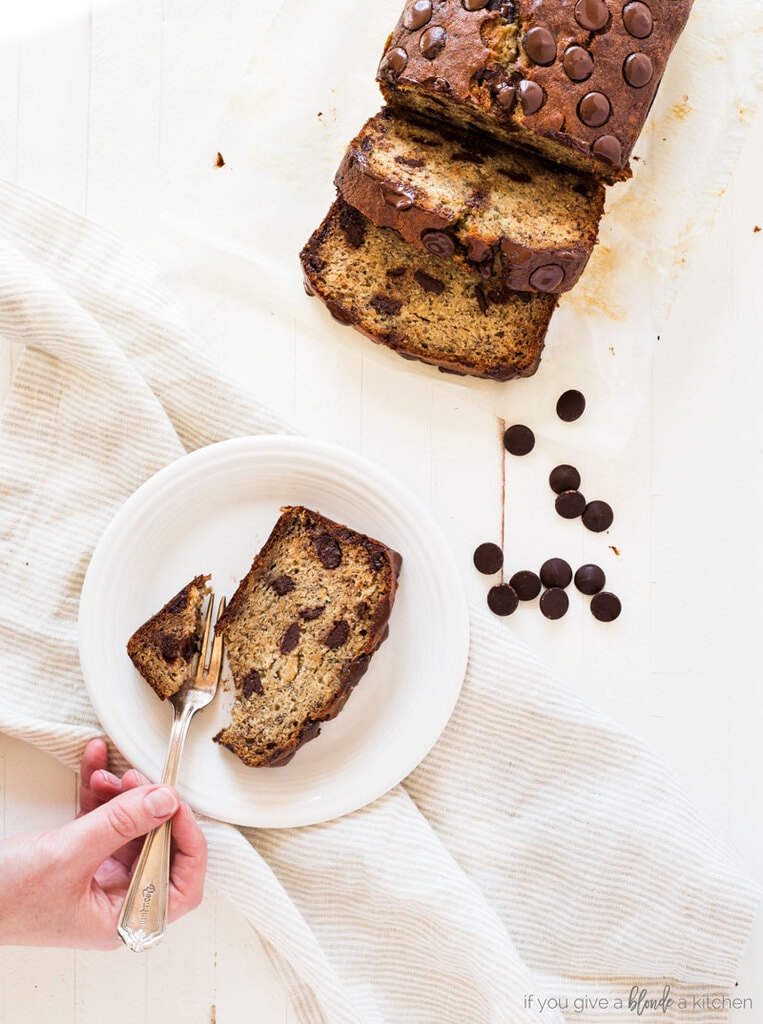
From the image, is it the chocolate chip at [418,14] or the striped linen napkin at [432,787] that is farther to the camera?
the striped linen napkin at [432,787]

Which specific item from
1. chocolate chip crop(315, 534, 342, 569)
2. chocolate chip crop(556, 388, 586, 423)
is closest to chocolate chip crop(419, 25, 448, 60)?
chocolate chip crop(556, 388, 586, 423)

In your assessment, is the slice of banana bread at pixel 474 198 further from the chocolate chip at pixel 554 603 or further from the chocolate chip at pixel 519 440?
the chocolate chip at pixel 554 603

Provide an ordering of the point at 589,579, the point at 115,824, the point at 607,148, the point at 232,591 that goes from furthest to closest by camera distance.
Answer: the point at 589,579 → the point at 232,591 → the point at 607,148 → the point at 115,824

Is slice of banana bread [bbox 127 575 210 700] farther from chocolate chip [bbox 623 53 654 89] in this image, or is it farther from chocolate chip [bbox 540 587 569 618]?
chocolate chip [bbox 623 53 654 89]

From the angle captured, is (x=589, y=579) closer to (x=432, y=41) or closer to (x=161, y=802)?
(x=161, y=802)

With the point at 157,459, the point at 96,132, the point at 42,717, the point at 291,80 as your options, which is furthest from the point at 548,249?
the point at 42,717

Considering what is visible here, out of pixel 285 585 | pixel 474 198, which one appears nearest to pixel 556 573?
pixel 285 585

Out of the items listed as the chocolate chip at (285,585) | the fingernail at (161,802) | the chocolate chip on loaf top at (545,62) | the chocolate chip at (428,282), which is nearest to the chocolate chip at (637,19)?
the chocolate chip on loaf top at (545,62)
